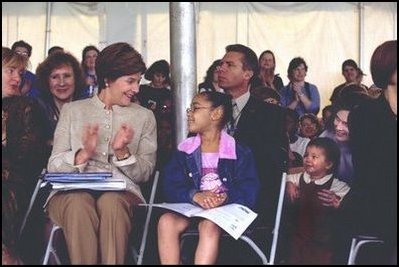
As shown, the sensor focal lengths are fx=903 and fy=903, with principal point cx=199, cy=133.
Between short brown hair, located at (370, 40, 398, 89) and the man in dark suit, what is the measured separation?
652 mm

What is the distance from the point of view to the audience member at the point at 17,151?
4.59 m

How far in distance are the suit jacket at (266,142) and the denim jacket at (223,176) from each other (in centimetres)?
15

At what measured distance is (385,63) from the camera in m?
4.50

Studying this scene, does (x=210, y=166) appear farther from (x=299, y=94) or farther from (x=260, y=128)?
(x=299, y=94)

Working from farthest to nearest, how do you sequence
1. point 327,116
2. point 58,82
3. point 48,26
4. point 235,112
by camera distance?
point 48,26, point 327,116, point 58,82, point 235,112

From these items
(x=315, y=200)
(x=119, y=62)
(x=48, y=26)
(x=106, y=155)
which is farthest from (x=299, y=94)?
(x=48, y=26)

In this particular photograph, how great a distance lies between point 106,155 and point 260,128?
2.79 ft

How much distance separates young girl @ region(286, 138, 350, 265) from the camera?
459cm

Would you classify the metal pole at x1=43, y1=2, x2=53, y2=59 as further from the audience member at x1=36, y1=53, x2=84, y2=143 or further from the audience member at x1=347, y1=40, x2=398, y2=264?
the audience member at x1=347, y1=40, x2=398, y2=264

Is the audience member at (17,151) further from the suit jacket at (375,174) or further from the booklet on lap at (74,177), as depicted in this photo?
the suit jacket at (375,174)

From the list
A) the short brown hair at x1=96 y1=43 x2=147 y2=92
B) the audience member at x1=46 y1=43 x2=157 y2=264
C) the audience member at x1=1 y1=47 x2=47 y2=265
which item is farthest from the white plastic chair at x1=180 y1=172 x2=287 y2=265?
the short brown hair at x1=96 y1=43 x2=147 y2=92

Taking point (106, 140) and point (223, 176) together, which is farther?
point (106, 140)

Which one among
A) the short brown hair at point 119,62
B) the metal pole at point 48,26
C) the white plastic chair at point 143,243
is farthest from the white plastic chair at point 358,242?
the metal pole at point 48,26

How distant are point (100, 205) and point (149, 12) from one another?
22.4 feet
